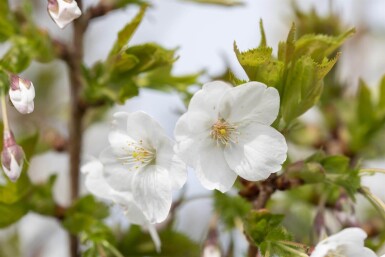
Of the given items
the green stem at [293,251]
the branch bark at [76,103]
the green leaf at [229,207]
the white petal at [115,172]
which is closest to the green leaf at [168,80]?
the branch bark at [76,103]

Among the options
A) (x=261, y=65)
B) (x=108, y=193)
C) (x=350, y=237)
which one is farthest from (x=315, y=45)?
(x=108, y=193)

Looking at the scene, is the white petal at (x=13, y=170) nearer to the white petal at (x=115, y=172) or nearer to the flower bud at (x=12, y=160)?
the flower bud at (x=12, y=160)

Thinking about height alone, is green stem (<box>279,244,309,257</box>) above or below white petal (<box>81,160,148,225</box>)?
above

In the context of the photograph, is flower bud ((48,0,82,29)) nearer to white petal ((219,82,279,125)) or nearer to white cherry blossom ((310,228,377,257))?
white petal ((219,82,279,125))

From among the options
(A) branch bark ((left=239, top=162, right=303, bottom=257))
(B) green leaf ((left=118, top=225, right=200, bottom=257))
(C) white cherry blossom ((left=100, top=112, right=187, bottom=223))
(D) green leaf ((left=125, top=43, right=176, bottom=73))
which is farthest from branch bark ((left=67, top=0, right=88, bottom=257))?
(A) branch bark ((left=239, top=162, right=303, bottom=257))

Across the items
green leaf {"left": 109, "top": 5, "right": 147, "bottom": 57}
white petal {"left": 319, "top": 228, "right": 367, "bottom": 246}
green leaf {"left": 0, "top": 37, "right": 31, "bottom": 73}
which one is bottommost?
green leaf {"left": 0, "top": 37, "right": 31, "bottom": 73}

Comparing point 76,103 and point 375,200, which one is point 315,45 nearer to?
point 375,200
